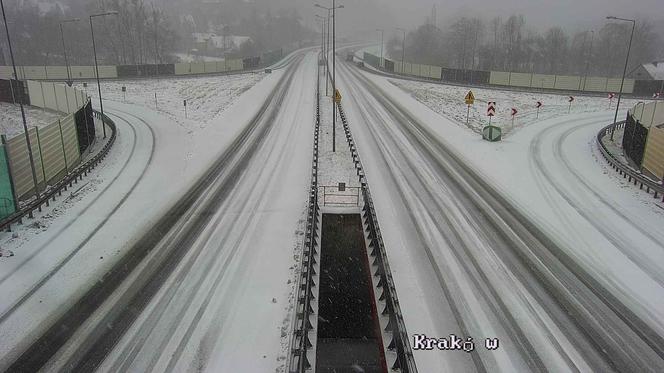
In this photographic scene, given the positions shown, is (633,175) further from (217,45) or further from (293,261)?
(217,45)

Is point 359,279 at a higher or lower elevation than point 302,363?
lower

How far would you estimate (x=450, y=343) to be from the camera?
1218 cm

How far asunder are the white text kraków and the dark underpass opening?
0.98 meters

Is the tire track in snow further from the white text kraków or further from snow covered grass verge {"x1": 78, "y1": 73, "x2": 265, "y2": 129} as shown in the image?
snow covered grass verge {"x1": 78, "y1": 73, "x2": 265, "y2": 129}

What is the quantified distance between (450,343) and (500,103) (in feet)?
160

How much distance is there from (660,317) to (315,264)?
9736mm

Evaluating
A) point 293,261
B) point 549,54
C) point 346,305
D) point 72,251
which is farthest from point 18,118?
point 549,54

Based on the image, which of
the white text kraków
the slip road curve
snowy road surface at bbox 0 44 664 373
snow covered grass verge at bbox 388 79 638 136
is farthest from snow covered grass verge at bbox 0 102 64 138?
the white text kraków

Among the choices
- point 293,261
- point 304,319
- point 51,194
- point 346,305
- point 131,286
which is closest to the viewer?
point 304,319

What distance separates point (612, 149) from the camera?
34.3m

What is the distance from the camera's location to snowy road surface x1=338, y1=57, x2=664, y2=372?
12.2 m

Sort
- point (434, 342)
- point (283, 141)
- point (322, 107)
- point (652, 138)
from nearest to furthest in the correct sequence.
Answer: point (434, 342) < point (652, 138) < point (283, 141) < point (322, 107)

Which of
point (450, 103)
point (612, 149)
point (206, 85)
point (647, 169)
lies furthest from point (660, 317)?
point (206, 85)

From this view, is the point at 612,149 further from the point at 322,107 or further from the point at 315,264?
the point at 315,264
